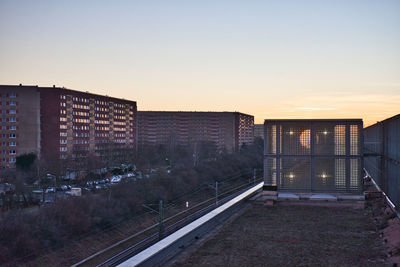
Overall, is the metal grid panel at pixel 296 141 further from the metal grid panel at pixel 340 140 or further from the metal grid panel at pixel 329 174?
the metal grid panel at pixel 340 140

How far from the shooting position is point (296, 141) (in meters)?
18.2

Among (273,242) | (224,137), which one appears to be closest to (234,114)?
(224,137)

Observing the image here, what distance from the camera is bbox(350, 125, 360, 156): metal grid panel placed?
17180 millimetres

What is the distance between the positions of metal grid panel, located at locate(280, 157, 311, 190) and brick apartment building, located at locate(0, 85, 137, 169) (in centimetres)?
4709

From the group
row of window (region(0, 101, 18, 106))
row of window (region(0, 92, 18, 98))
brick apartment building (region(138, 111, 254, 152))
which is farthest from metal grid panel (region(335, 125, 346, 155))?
brick apartment building (region(138, 111, 254, 152))

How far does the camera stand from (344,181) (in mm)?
17047

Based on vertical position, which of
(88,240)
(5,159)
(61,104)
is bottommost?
(88,240)

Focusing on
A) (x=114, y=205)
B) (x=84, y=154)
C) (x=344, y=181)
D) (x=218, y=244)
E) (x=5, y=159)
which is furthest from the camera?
(x=84, y=154)

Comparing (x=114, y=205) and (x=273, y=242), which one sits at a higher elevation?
(x=273, y=242)

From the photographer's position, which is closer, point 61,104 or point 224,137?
point 61,104

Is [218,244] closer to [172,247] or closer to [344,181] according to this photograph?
[172,247]

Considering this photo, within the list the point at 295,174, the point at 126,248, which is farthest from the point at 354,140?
the point at 126,248

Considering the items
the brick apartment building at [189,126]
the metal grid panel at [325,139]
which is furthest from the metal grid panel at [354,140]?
the brick apartment building at [189,126]

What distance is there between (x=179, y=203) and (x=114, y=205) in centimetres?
1017
